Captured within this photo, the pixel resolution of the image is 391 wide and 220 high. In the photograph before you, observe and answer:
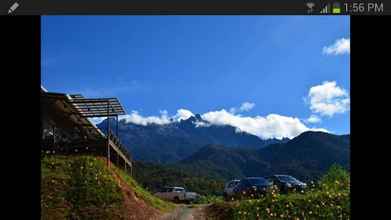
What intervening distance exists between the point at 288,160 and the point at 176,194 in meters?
6.66

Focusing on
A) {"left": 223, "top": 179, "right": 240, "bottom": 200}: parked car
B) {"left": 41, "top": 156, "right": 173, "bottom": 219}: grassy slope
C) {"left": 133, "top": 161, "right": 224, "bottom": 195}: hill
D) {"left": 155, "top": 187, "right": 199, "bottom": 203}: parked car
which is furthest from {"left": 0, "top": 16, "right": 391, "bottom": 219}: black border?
{"left": 155, "top": 187, "right": 199, "bottom": 203}: parked car

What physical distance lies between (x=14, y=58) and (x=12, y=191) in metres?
0.72

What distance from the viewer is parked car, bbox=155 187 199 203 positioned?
29.4 metres

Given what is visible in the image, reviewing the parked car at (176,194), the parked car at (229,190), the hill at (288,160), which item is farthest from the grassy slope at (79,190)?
the parked car at (176,194)

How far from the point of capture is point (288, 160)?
29547 millimetres

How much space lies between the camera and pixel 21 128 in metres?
2.83

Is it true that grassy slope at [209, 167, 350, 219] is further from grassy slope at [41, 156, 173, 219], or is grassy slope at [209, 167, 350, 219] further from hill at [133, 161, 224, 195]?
hill at [133, 161, 224, 195]

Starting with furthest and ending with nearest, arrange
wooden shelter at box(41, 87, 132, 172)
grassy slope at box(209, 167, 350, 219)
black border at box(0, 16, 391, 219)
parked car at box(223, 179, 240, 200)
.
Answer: parked car at box(223, 179, 240, 200) < wooden shelter at box(41, 87, 132, 172) < grassy slope at box(209, 167, 350, 219) < black border at box(0, 16, 391, 219)

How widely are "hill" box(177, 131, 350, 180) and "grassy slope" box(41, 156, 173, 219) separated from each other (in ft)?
22.8
